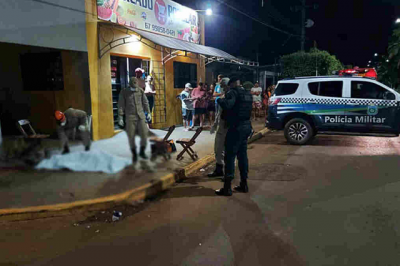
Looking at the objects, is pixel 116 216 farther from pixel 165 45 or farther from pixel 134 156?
pixel 165 45

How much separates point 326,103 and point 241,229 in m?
6.25

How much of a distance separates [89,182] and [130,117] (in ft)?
Result: 1.32

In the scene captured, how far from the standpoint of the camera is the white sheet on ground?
1.17 meters

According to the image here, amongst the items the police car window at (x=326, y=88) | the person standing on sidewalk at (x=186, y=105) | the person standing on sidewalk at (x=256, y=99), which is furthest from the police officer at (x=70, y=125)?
the person standing on sidewalk at (x=256, y=99)

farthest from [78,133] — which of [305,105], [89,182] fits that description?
[305,105]

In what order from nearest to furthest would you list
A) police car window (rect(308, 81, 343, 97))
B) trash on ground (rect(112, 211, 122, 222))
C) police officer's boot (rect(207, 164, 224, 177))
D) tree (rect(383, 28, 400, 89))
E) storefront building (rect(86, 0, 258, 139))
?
1. trash on ground (rect(112, 211, 122, 222))
2. police officer's boot (rect(207, 164, 224, 177))
3. storefront building (rect(86, 0, 258, 139))
4. police car window (rect(308, 81, 343, 97))
5. tree (rect(383, 28, 400, 89))

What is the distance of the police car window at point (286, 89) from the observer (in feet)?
30.7

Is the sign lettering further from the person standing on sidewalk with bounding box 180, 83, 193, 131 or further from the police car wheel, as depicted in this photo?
the person standing on sidewalk with bounding box 180, 83, 193, 131

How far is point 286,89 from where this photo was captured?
9.45 metres

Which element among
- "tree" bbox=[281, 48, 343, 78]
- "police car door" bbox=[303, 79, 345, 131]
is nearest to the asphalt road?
"police car door" bbox=[303, 79, 345, 131]

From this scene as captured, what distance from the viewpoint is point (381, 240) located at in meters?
3.53

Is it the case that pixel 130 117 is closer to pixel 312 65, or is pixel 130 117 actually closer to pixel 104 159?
pixel 104 159

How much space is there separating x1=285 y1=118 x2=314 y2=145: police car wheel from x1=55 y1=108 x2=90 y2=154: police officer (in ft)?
28.7

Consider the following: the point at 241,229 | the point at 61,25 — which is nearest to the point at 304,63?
the point at 241,229
